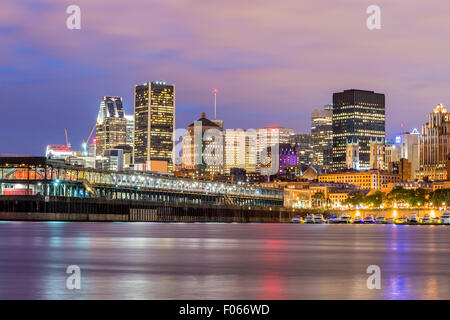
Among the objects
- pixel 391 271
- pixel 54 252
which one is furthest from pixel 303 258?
pixel 54 252

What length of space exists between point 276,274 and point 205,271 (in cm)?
362

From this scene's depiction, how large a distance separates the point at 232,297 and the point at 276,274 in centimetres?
936

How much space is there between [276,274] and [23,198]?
148 meters

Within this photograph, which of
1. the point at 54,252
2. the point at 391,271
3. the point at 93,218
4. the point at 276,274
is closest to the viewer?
the point at 276,274

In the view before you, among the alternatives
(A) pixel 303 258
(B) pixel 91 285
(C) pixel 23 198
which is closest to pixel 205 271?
(B) pixel 91 285

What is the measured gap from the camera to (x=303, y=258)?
52.4 m

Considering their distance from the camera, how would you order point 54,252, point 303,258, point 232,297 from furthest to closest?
point 54,252, point 303,258, point 232,297

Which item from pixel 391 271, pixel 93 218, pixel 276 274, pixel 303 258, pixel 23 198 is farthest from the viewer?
pixel 93 218

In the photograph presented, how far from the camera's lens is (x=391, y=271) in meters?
42.5

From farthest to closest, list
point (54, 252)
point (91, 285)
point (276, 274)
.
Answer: point (54, 252) → point (276, 274) → point (91, 285)

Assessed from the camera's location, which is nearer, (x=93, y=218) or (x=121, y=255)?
(x=121, y=255)

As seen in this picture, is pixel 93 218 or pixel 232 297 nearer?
pixel 232 297
